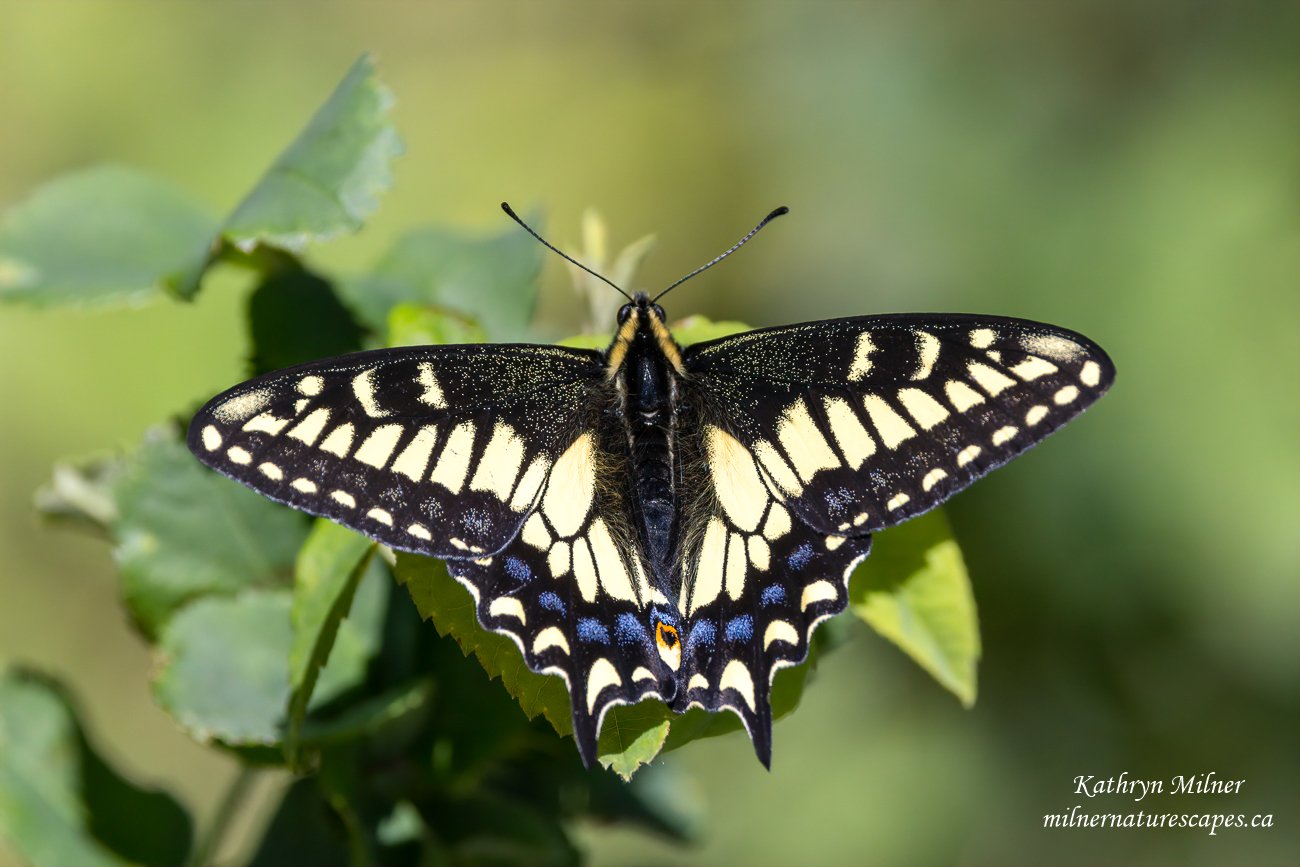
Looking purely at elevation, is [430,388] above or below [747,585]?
above

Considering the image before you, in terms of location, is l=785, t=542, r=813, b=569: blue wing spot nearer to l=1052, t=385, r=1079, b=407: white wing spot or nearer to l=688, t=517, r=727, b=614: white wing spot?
l=688, t=517, r=727, b=614: white wing spot

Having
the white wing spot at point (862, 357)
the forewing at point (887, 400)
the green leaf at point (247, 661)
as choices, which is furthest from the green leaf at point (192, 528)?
the white wing spot at point (862, 357)

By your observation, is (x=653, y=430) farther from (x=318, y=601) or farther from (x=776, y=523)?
(x=318, y=601)

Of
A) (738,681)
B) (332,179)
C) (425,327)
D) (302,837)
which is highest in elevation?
(332,179)

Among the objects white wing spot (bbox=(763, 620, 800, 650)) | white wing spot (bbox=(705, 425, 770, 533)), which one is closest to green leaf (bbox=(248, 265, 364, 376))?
white wing spot (bbox=(705, 425, 770, 533))

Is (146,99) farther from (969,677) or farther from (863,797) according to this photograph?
(969,677)

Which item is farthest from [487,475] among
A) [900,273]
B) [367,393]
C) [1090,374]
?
[900,273]
